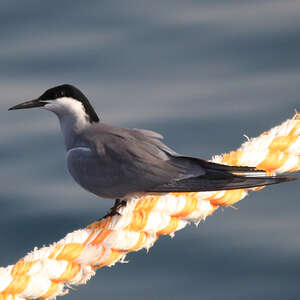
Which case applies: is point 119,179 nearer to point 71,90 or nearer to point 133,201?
point 133,201

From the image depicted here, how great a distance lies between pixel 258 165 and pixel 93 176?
0.48m

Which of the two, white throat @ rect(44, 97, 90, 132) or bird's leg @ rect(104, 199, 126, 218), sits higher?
white throat @ rect(44, 97, 90, 132)

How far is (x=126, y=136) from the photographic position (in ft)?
7.98

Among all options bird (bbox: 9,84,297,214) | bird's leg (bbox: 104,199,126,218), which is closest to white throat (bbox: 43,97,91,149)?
bird (bbox: 9,84,297,214)

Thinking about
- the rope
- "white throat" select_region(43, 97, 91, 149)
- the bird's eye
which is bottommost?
the rope

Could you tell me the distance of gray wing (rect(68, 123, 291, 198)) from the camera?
233 centimetres

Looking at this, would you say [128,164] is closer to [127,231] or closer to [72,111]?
[127,231]

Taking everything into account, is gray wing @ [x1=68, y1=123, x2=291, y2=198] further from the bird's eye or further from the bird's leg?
the bird's eye

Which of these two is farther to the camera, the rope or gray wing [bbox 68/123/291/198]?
gray wing [bbox 68/123/291/198]

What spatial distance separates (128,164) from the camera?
7.94ft

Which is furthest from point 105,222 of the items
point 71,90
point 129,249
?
point 71,90

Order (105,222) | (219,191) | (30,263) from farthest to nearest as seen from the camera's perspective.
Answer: (219,191) < (105,222) < (30,263)

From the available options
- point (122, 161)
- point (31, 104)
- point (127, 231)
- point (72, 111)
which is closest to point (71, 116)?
point (72, 111)

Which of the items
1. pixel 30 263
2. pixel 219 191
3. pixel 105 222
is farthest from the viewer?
pixel 219 191
